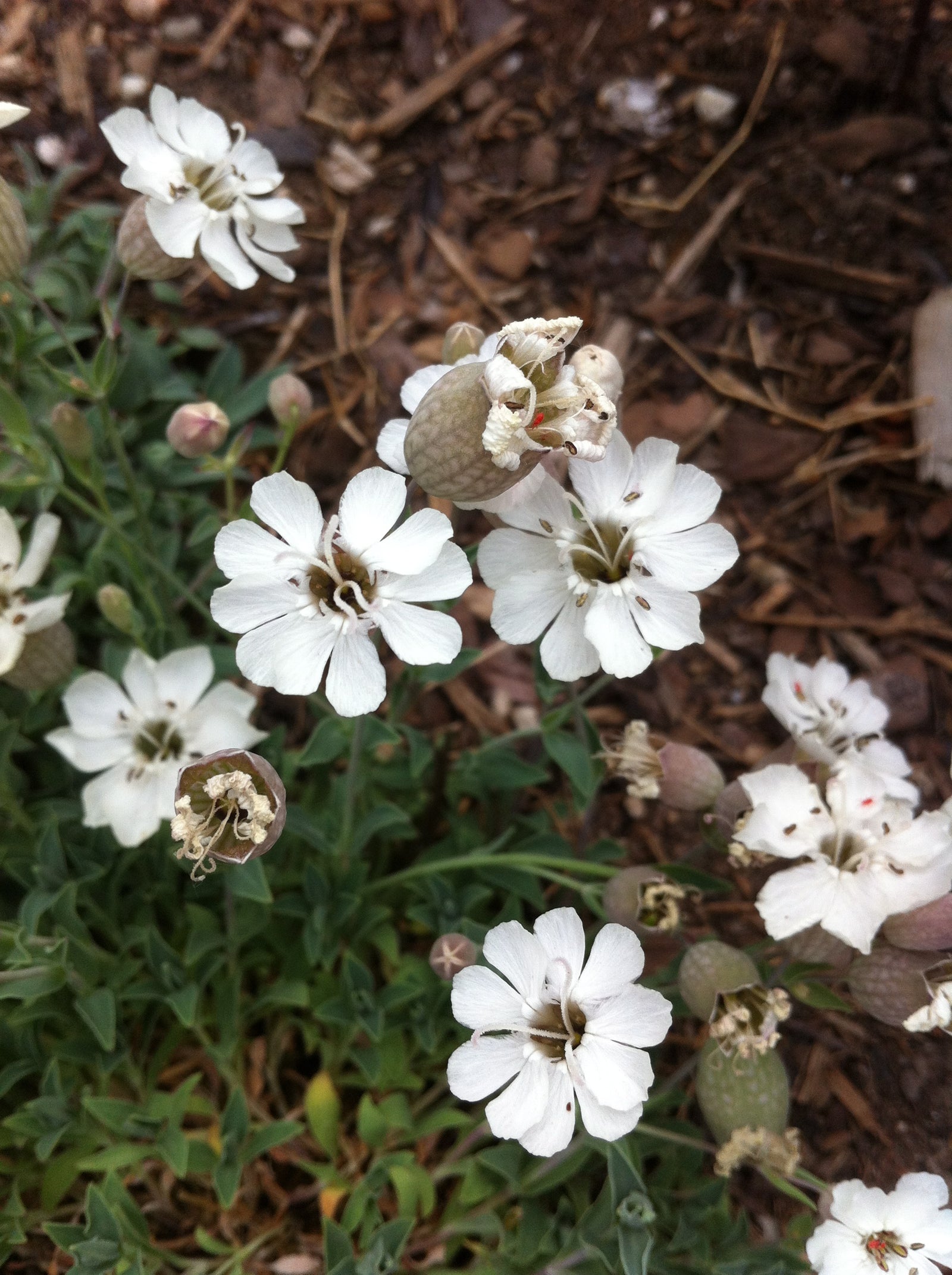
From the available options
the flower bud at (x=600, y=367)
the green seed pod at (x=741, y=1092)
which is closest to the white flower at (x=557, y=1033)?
the green seed pod at (x=741, y=1092)

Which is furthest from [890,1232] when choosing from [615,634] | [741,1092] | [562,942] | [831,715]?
[615,634]

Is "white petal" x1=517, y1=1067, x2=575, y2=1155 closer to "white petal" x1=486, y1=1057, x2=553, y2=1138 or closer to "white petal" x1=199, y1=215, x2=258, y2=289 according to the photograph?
"white petal" x1=486, y1=1057, x2=553, y2=1138

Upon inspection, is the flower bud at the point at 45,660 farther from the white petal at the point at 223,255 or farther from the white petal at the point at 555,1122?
the white petal at the point at 555,1122

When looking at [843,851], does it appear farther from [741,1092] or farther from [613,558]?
[613,558]

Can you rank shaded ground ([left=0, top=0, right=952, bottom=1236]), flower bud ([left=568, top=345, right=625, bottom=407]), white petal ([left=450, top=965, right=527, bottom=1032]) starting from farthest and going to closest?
shaded ground ([left=0, top=0, right=952, bottom=1236]) < flower bud ([left=568, top=345, right=625, bottom=407]) < white petal ([left=450, top=965, right=527, bottom=1032])

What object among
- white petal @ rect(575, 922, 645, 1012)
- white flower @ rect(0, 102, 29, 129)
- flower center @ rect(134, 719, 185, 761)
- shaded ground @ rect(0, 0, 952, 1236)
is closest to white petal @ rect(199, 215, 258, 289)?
white flower @ rect(0, 102, 29, 129)

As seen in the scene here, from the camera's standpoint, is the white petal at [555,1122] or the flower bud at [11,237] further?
the flower bud at [11,237]
